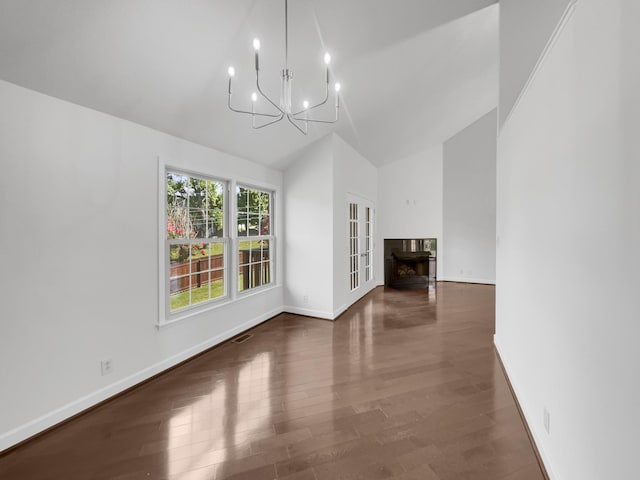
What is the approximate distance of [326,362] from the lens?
10.3ft

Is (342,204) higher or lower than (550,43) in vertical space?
lower

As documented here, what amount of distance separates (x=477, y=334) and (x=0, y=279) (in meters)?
4.65

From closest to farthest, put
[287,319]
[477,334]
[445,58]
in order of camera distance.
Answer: [445,58]
[477,334]
[287,319]

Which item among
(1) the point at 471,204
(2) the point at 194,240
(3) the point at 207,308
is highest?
(1) the point at 471,204

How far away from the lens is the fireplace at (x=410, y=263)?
719 cm

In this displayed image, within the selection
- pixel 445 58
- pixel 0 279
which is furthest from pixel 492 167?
pixel 0 279

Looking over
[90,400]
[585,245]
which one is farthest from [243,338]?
[585,245]

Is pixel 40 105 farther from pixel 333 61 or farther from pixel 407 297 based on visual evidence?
pixel 407 297

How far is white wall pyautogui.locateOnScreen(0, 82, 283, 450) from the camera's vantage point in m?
1.91

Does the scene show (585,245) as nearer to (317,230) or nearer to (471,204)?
(317,230)

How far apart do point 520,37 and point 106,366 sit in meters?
4.18

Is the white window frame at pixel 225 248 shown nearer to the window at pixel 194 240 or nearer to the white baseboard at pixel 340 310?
the window at pixel 194 240

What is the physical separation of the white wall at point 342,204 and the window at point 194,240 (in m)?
1.69

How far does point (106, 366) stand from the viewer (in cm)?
241
